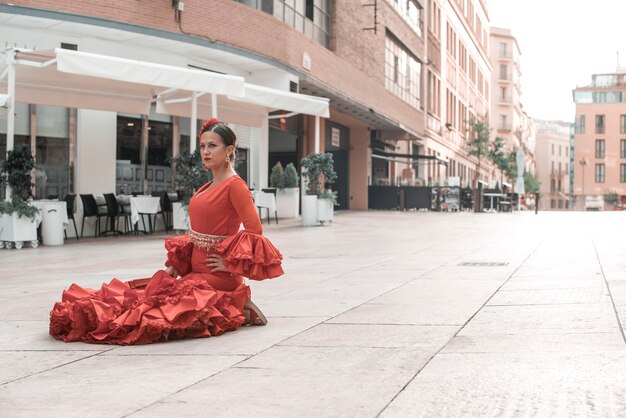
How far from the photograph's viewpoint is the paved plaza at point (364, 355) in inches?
126

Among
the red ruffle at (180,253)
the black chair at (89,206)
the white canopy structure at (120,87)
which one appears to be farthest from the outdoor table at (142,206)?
the red ruffle at (180,253)

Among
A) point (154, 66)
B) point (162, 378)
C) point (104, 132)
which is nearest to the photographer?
point (162, 378)

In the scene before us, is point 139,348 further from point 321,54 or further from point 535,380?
point 321,54

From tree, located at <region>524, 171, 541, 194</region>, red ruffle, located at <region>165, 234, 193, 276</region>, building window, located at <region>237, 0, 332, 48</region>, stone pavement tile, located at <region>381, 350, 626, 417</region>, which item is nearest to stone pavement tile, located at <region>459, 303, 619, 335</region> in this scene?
stone pavement tile, located at <region>381, 350, 626, 417</region>

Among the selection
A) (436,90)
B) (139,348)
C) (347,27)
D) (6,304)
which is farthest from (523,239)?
(436,90)

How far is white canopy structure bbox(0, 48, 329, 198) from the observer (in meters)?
12.7

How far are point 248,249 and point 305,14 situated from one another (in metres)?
21.0

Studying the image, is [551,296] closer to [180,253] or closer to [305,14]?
[180,253]

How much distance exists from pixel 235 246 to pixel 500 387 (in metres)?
2.09

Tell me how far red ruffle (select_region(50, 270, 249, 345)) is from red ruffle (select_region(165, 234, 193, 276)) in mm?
308

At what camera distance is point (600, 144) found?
109 m

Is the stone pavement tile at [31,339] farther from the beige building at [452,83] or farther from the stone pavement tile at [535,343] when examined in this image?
the beige building at [452,83]

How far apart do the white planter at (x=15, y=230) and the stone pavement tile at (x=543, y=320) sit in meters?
9.04

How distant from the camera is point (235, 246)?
498 centimetres
